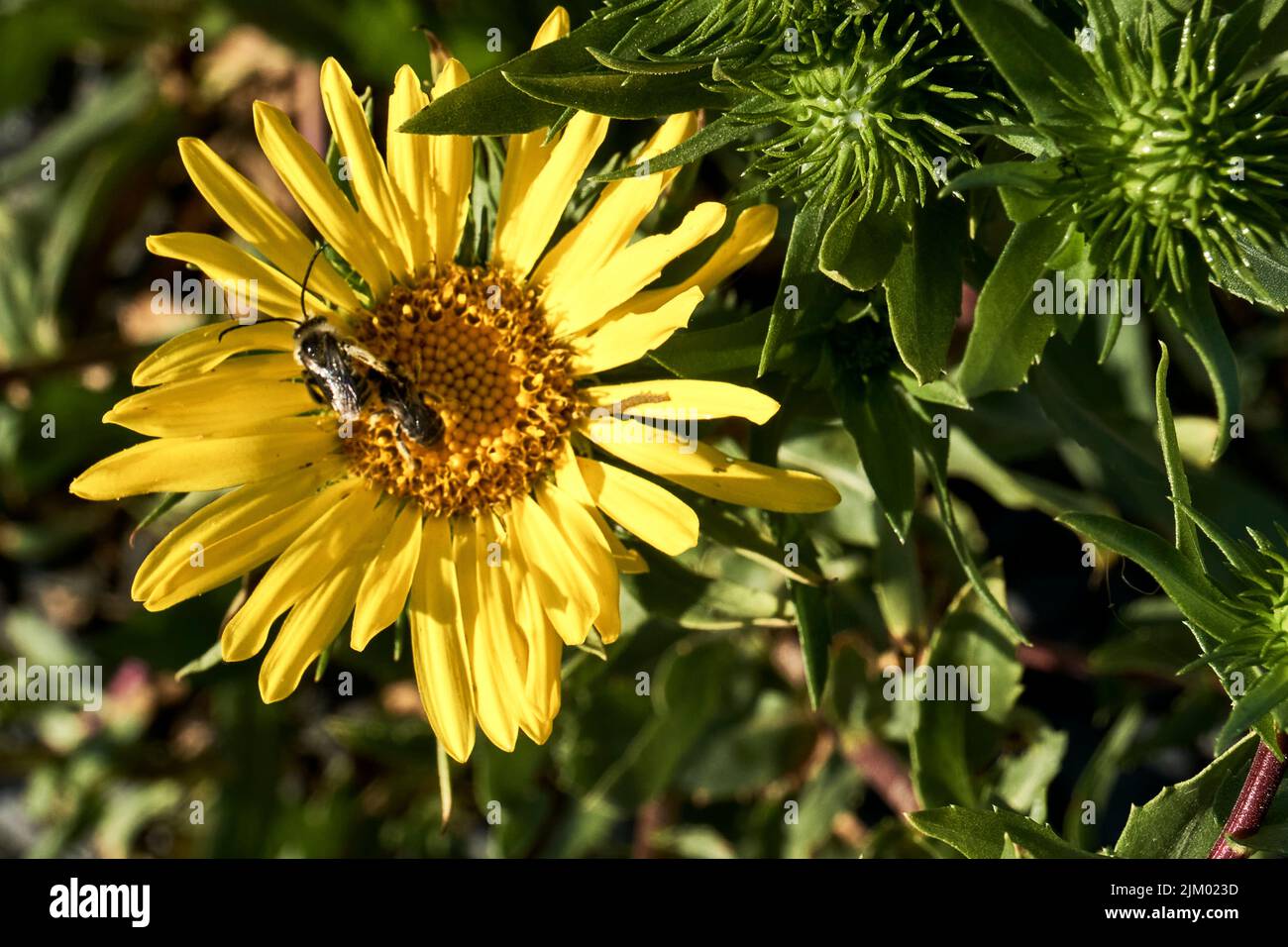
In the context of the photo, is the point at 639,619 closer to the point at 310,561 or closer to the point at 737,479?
the point at 737,479

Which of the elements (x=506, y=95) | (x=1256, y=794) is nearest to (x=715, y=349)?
(x=506, y=95)

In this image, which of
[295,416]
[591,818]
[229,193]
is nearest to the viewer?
[229,193]

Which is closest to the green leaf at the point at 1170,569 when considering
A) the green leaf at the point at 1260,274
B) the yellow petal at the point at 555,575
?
the green leaf at the point at 1260,274

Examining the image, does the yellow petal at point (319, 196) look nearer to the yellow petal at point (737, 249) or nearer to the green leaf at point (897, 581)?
the yellow petal at point (737, 249)

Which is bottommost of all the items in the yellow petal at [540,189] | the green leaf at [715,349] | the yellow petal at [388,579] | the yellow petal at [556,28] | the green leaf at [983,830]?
the green leaf at [983,830]

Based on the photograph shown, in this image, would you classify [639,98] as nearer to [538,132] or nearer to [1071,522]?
[538,132]
